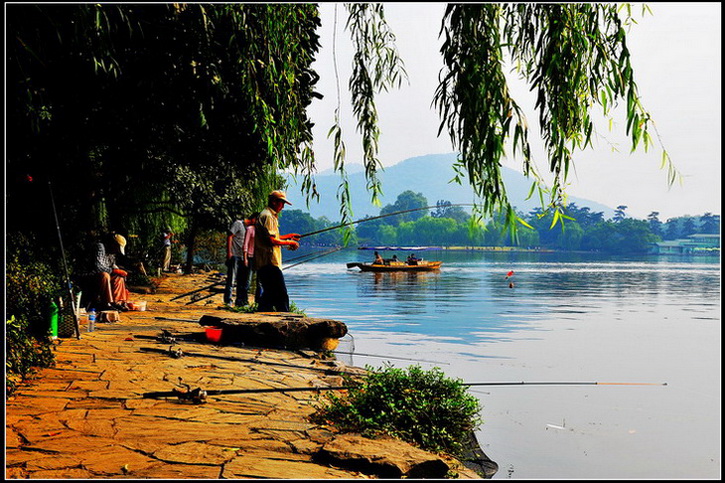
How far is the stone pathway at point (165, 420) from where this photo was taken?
13.5ft

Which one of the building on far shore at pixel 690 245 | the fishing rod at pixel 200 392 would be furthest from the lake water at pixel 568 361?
the building on far shore at pixel 690 245

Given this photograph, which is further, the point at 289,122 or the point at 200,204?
the point at 200,204

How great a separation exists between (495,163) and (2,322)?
10.4 feet

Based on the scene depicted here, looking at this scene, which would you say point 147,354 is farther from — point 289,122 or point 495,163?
point 495,163

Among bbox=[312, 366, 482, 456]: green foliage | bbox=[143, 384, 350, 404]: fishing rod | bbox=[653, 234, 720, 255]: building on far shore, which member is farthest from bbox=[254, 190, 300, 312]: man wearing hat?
bbox=[653, 234, 720, 255]: building on far shore

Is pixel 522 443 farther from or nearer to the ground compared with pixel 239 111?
nearer to the ground

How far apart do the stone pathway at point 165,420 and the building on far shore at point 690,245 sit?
142 m

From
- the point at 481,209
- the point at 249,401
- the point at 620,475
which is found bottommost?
the point at 620,475

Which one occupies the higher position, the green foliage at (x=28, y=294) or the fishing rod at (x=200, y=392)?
the green foliage at (x=28, y=294)

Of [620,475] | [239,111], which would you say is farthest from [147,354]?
[620,475]

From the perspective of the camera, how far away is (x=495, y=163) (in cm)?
377

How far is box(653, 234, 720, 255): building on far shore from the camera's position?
452 ft

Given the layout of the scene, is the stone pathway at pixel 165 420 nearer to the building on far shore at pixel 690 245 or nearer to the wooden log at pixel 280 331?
the wooden log at pixel 280 331

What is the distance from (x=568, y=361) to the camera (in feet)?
56.2
